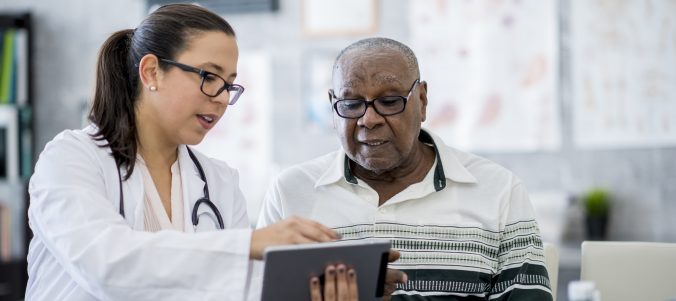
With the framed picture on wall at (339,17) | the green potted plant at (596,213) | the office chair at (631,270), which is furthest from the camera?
the framed picture on wall at (339,17)

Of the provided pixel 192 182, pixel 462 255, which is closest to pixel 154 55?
pixel 192 182

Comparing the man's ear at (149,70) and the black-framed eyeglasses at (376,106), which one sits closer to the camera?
the man's ear at (149,70)

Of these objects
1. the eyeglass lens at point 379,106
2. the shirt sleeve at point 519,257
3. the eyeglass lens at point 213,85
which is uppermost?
the eyeglass lens at point 213,85

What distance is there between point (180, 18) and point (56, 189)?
42cm

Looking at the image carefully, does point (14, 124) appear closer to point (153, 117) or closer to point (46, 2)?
point (46, 2)

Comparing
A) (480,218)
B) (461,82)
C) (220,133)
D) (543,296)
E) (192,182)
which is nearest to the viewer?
(192,182)

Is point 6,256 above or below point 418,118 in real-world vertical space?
below

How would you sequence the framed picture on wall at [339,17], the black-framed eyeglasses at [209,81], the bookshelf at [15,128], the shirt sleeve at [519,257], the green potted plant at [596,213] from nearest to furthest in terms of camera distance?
the black-framed eyeglasses at [209,81], the shirt sleeve at [519,257], the green potted plant at [596,213], the framed picture on wall at [339,17], the bookshelf at [15,128]

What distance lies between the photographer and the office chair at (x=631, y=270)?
6.46ft

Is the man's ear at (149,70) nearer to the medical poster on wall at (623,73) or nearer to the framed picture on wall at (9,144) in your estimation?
the medical poster on wall at (623,73)

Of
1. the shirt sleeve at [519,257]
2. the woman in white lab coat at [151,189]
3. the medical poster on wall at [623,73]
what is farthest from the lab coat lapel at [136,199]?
the medical poster on wall at [623,73]

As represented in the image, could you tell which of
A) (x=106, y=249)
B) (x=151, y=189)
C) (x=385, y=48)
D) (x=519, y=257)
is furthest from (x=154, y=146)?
(x=519, y=257)

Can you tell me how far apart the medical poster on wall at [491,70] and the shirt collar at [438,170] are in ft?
5.95

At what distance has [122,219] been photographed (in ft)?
4.67
